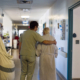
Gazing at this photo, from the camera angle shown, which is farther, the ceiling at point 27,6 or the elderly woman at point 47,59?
the ceiling at point 27,6

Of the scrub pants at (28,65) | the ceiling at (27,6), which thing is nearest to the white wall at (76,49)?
the scrub pants at (28,65)

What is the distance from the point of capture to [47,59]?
2.99 metres

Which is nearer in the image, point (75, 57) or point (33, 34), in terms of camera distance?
point (33, 34)

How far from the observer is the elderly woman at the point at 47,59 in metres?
2.97

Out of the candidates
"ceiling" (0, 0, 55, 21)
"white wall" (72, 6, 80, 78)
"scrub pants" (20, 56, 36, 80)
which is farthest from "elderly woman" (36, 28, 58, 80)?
"ceiling" (0, 0, 55, 21)

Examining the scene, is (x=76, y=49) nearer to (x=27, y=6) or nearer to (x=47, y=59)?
(x=47, y=59)

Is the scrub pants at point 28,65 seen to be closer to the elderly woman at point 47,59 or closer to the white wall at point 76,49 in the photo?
the elderly woman at point 47,59

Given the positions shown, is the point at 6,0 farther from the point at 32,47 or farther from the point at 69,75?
the point at 69,75

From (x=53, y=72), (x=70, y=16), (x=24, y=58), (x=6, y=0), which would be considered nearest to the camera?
(x=24, y=58)

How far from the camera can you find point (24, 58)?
9.39 ft

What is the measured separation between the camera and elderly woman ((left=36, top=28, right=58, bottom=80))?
2967 mm

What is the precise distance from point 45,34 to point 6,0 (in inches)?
102

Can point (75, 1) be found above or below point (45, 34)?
above

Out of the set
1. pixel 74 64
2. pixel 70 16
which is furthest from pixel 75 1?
pixel 74 64
